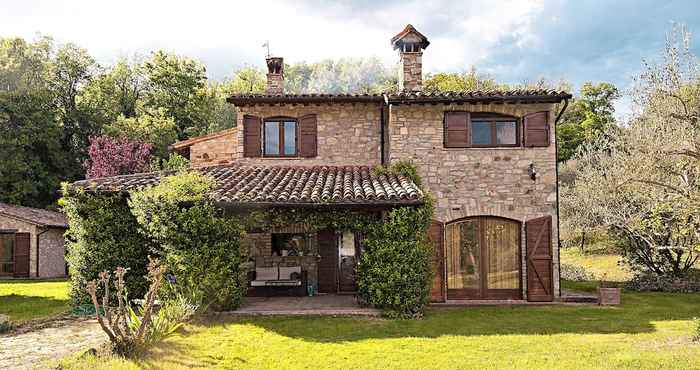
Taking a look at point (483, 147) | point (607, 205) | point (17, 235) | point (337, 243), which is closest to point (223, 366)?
point (337, 243)

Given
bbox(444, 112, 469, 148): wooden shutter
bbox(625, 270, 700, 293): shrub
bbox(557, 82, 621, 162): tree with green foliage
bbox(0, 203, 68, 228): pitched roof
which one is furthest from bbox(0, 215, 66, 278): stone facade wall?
bbox(557, 82, 621, 162): tree with green foliage

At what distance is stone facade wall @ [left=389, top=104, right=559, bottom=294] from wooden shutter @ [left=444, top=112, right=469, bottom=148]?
144 mm

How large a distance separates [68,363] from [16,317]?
5.87 m

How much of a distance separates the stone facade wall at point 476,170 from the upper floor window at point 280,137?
126 inches

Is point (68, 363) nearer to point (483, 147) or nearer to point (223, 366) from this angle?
point (223, 366)

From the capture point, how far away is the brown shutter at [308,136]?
1515 centimetres

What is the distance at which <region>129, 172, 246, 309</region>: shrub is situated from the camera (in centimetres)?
1106

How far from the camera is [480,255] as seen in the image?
13.7 meters

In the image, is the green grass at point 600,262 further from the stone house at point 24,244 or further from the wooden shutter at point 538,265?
the stone house at point 24,244

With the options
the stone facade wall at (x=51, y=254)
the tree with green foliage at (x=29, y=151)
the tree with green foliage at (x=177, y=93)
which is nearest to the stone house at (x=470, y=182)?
the stone facade wall at (x=51, y=254)

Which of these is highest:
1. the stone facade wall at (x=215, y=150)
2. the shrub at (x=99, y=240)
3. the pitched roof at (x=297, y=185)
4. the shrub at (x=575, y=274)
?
the stone facade wall at (x=215, y=150)

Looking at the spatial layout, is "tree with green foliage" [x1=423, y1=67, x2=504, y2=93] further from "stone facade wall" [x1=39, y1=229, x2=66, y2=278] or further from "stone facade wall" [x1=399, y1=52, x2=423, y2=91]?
"stone facade wall" [x1=39, y1=229, x2=66, y2=278]

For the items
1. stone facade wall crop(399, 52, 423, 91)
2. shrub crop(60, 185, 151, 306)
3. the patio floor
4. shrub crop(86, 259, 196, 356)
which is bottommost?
the patio floor

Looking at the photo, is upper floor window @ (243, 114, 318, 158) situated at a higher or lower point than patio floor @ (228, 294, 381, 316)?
higher
